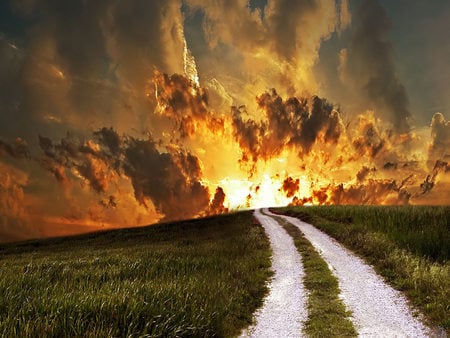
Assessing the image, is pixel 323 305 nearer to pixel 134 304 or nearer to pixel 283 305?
pixel 283 305

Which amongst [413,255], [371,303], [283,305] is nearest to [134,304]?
[283,305]

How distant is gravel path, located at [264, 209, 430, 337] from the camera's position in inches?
400

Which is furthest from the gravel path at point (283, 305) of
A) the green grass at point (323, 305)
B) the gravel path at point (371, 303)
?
the gravel path at point (371, 303)

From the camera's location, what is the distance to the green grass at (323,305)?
10.1 m

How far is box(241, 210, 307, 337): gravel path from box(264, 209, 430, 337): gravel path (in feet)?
4.87

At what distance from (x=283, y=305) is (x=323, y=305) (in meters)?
1.24

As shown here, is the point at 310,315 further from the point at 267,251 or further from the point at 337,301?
the point at 267,251

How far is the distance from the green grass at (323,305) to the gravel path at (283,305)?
0.26 meters

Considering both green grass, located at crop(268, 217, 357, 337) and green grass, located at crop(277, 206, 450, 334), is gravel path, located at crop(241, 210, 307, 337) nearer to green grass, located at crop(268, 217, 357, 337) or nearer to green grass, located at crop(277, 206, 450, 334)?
green grass, located at crop(268, 217, 357, 337)

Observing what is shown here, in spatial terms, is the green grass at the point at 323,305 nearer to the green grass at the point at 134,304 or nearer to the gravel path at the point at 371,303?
the gravel path at the point at 371,303

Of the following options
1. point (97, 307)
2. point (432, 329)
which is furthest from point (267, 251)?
point (97, 307)

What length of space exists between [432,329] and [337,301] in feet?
9.78

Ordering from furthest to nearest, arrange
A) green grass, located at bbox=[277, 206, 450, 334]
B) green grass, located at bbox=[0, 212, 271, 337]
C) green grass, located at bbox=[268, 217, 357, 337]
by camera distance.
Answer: green grass, located at bbox=[277, 206, 450, 334] < green grass, located at bbox=[268, 217, 357, 337] < green grass, located at bbox=[0, 212, 271, 337]

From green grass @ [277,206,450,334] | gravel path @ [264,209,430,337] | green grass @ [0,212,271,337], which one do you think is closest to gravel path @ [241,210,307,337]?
green grass @ [0,212,271,337]
